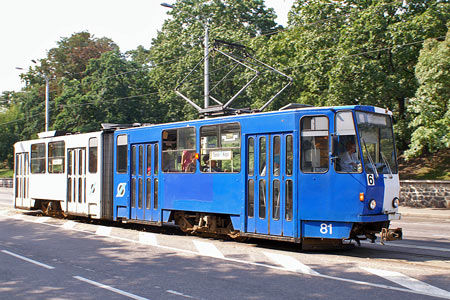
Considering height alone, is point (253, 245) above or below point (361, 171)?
below

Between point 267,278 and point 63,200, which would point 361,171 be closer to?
point 267,278

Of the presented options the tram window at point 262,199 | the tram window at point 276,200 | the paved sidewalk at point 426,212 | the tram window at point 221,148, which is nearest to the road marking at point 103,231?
the tram window at point 221,148

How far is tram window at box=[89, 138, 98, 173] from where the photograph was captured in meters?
17.4

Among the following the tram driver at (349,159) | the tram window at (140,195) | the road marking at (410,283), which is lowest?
the road marking at (410,283)

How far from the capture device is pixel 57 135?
20359 mm

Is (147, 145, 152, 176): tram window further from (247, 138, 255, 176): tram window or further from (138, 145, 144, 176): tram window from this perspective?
(247, 138, 255, 176): tram window

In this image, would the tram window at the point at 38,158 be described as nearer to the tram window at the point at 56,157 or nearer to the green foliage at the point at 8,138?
the tram window at the point at 56,157

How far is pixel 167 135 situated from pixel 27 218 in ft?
28.5

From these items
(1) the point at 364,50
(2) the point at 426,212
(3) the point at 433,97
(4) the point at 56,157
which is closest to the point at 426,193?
(2) the point at 426,212

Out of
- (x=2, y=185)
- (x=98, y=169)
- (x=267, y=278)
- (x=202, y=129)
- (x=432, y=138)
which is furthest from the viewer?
(x=2, y=185)

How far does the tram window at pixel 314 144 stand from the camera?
10.5 m

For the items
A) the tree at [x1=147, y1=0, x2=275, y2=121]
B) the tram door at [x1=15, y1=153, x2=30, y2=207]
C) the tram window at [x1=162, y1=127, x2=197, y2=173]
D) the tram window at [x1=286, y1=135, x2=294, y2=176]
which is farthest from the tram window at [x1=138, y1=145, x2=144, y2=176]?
the tree at [x1=147, y1=0, x2=275, y2=121]

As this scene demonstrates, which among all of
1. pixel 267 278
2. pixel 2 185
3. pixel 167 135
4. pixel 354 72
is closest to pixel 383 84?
pixel 354 72

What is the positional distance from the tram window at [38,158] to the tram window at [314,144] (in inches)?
528
